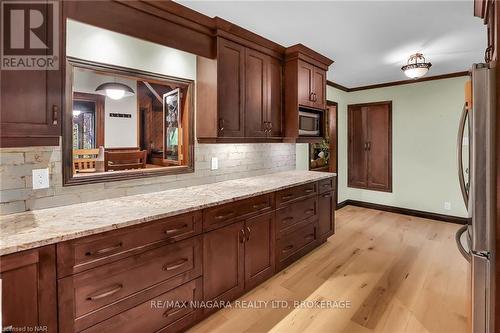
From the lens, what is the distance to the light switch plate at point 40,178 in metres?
1.66

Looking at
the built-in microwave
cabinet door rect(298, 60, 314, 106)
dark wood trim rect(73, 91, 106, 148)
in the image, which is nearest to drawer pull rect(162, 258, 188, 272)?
dark wood trim rect(73, 91, 106, 148)

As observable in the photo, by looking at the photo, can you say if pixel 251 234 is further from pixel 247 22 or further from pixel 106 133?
pixel 247 22

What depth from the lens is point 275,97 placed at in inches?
122

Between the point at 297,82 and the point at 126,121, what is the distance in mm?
1923

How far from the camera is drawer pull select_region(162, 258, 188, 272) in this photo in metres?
1.73

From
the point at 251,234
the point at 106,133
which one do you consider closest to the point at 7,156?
the point at 106,133

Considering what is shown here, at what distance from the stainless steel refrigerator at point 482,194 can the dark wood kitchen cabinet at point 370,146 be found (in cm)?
387

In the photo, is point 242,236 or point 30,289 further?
point 242,236

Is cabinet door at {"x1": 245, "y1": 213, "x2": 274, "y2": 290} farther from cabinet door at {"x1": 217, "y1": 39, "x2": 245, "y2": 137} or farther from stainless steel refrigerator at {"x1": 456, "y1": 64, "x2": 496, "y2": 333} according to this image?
stainless steel refrigerator at {"x1": 456, "y1": 64, "x2": 496, "y2": 333}

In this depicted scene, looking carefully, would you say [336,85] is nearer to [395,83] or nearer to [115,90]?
[395,83]

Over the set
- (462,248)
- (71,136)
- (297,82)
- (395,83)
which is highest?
(395,83)

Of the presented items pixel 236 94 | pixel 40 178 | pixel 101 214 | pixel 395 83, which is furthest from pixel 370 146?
pixel 40 178

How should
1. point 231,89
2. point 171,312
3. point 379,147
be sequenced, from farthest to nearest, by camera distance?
point 379,147
point 231,89
point 171,312

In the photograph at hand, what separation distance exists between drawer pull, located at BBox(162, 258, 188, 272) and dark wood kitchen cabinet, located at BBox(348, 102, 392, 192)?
4458 mm
